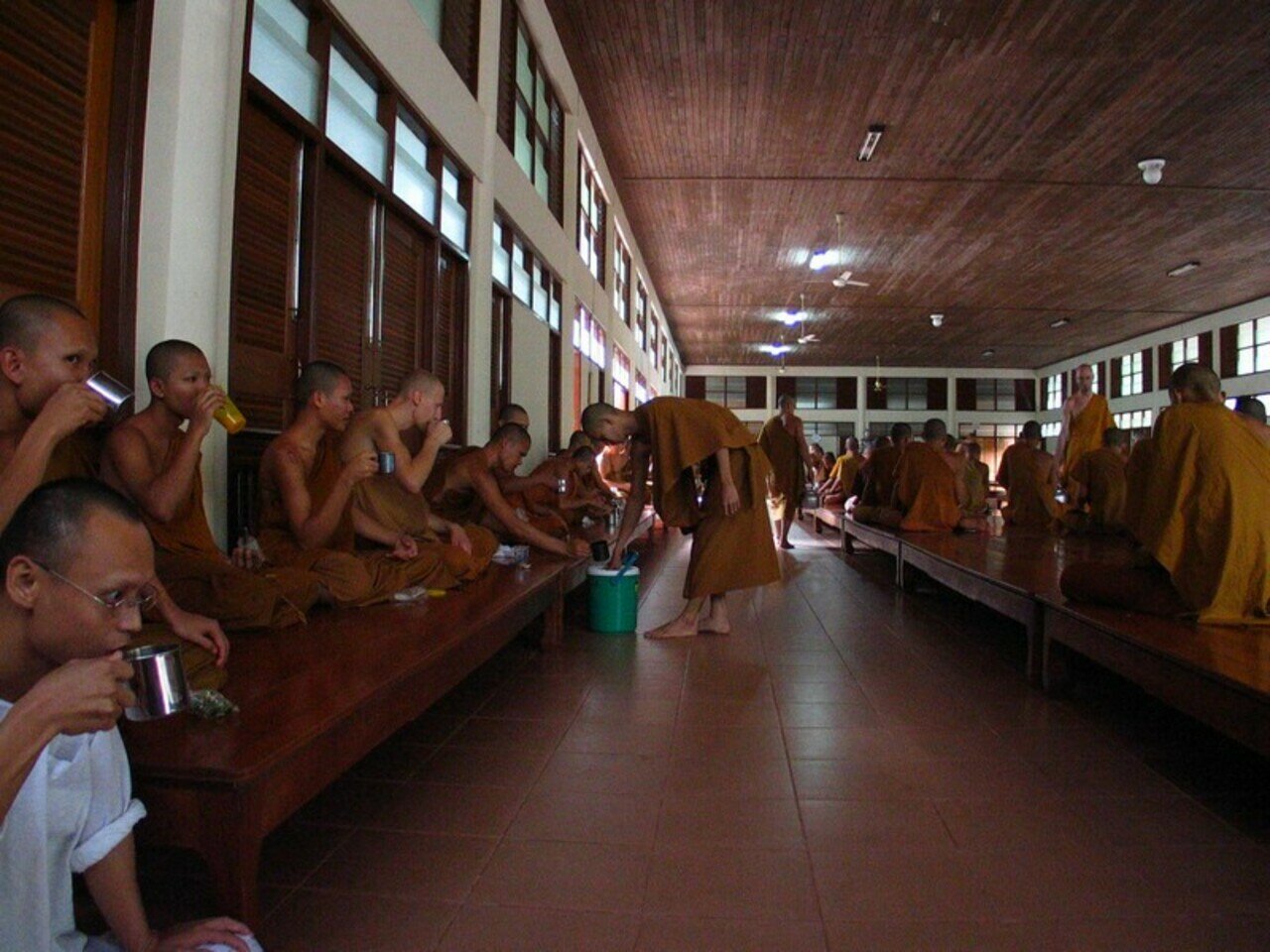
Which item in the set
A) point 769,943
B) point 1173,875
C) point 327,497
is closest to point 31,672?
point 769,943

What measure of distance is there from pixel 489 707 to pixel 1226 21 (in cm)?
762

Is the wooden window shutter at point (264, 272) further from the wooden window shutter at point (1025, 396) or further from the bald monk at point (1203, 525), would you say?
the wooden window shutter at point (1025, 396)

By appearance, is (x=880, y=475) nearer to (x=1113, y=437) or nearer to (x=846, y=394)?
(x=1113, y=437)

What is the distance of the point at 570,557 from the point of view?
456 centimetres

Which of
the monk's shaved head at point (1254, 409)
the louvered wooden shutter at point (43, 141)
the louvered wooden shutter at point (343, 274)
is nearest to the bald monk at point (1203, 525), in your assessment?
the monk's shaved head at point (1254, 409)

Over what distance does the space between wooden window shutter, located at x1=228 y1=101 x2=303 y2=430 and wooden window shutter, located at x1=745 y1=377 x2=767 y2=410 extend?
22.7 meters

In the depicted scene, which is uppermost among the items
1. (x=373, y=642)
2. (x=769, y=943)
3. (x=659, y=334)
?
(x=659, y=334)

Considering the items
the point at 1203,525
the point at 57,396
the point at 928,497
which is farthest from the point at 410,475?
the point at 928,497

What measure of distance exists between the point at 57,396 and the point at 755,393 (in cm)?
2473

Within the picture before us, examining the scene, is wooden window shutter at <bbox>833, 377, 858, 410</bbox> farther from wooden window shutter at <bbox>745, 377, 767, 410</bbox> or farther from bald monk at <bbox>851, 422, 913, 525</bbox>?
bald monk at <bbox>851, 422, 913, 525</bbox>

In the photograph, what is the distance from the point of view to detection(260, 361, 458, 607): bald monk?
2.81 meters

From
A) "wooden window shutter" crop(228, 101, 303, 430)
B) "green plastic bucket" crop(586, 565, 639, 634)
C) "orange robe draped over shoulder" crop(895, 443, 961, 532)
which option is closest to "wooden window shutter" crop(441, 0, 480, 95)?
"wooden window shutter" crop(228, 101, 303, 430)

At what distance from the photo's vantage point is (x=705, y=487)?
14.1 feet

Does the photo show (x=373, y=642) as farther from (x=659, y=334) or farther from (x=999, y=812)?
(x=659, y=334)
